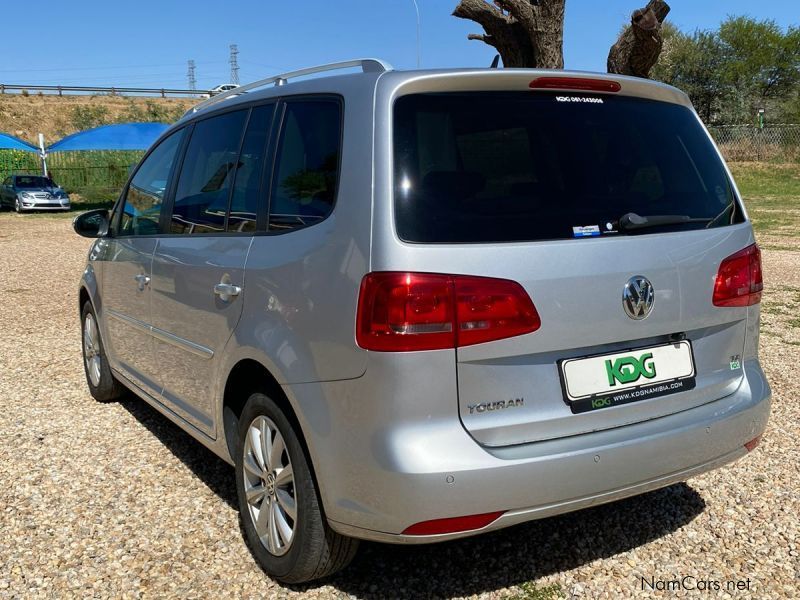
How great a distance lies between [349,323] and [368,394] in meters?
0.22

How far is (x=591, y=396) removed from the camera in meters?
2.61

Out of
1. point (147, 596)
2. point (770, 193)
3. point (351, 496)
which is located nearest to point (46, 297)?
point (147, 596)

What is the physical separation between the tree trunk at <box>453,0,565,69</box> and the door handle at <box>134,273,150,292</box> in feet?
30.5

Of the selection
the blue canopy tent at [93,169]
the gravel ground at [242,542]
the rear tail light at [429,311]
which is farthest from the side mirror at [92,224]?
the blue canopy tent at [93,169]

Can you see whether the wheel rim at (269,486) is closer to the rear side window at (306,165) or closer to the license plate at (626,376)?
the rear side window at (306,165)

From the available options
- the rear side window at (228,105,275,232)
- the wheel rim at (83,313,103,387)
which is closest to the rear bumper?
the rear side window at (228,105,275,232)

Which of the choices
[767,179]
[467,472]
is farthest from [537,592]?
[767,179]

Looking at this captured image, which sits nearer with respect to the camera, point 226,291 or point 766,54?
point 226,291

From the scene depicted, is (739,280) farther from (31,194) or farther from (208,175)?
(31,194)

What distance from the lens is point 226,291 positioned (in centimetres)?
314

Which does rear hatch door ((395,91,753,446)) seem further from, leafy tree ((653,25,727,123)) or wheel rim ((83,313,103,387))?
leafy tree ((653,25,727,123))

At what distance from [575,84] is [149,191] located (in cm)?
252

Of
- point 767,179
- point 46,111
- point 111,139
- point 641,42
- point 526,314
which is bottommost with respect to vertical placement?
point 767,179

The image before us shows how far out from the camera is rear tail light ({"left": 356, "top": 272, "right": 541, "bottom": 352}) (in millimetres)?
2381
